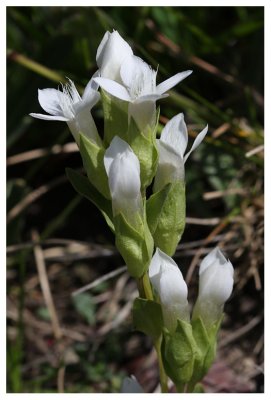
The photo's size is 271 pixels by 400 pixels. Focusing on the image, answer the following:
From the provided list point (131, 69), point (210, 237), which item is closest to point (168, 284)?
point (131, 69)

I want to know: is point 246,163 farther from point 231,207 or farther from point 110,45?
point 110,45

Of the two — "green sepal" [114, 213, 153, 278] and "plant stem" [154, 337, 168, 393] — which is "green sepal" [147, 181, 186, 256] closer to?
"green sepal" [114, 213, 153, 278]

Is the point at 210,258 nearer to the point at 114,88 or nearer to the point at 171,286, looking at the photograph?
the point at 171,286

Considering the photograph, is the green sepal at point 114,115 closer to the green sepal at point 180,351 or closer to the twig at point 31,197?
the green sepal at point 180,351

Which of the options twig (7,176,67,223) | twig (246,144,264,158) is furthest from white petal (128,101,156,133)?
twig (7,176,67,223)

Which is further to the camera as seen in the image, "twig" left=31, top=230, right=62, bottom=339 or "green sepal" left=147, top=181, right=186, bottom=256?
"twig" left=31, top=230, right=62, bottom=339

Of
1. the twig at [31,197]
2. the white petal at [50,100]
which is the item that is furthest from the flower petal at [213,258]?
the twig at [31,197]
